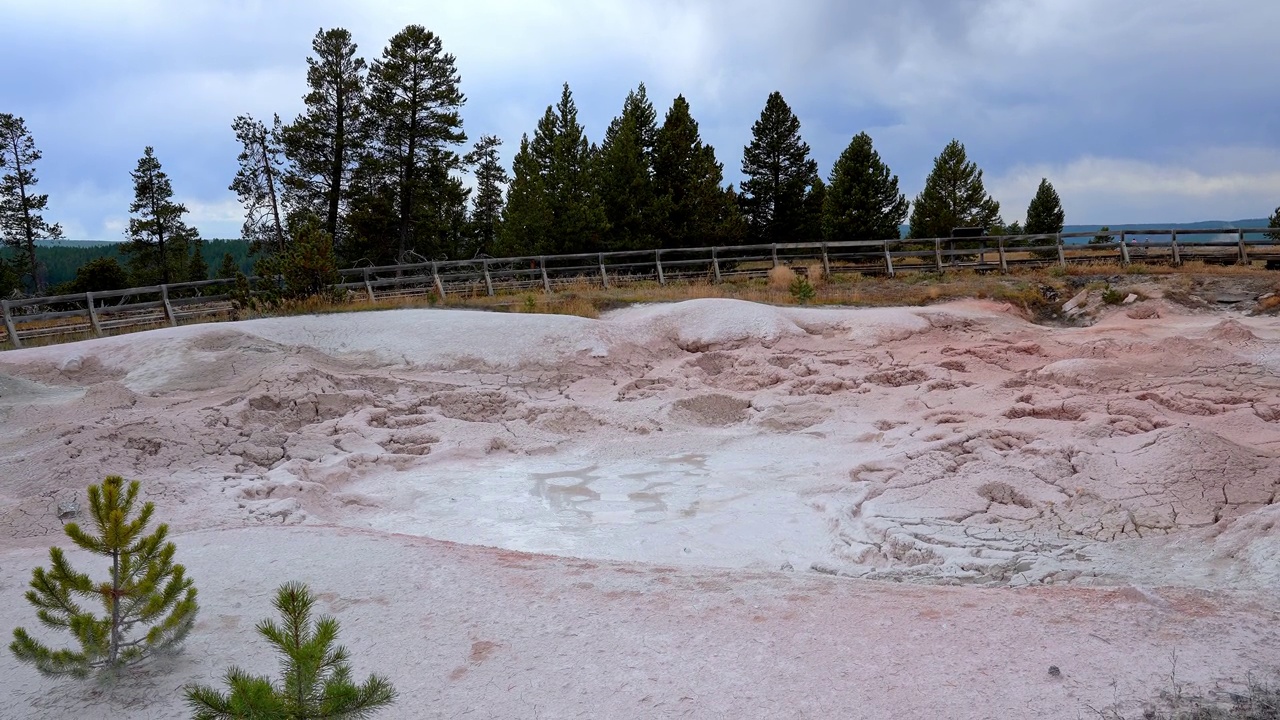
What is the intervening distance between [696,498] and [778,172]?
35238 mm

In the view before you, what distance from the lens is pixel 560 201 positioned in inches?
1393

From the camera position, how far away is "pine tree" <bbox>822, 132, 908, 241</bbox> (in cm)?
3616

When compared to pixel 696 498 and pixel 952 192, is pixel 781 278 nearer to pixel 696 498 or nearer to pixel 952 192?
pixel 696 498

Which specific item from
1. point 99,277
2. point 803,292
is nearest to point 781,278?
point 803,292

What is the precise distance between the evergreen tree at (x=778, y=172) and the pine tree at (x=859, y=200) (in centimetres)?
464

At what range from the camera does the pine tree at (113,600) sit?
4.21m

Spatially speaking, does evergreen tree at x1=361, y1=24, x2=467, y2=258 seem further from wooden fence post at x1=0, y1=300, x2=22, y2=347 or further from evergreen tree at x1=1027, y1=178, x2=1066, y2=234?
evergreen tree at x1=1027, y1=178, x2=1066, y2=234

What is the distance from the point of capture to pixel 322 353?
562 inches

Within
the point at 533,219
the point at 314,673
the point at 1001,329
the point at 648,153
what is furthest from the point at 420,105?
the point at 314,673

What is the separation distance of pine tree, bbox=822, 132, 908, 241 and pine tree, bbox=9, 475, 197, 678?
34581 mm

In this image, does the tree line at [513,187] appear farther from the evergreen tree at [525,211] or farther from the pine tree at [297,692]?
the pine tree at [297,692]

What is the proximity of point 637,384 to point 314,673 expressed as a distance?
1092cm

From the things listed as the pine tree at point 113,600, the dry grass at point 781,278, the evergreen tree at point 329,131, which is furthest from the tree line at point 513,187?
the pine tree at point 113,600

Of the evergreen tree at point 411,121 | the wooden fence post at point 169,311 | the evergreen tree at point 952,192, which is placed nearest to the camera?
the wooden fence post at point 169,311
